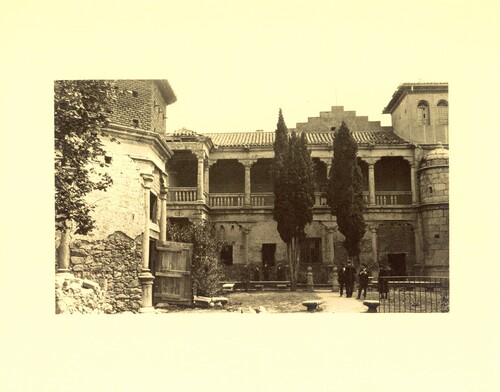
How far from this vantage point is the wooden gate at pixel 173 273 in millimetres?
10070

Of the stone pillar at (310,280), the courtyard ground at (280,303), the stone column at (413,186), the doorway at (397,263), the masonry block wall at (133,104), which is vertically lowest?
the courtyard ground at (280,303)

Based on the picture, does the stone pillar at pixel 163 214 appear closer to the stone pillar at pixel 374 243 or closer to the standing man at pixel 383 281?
the standing man at pixel 383 281

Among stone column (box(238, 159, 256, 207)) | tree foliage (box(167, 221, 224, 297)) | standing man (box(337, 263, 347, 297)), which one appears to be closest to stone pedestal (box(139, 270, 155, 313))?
tree foliage (box(167, 221, 224, 297))

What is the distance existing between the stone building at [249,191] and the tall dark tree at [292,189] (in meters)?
0.42

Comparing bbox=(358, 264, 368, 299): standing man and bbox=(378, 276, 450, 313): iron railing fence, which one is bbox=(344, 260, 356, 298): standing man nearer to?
bbox=(358, 264, 368, 299): standing man

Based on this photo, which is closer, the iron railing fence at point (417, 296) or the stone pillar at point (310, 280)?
the iron railing fence at point (417, 296)

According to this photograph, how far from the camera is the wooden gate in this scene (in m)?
10.1

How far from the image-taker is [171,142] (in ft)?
41.9

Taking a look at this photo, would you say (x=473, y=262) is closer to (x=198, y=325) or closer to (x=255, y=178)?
(x=198, y=325)

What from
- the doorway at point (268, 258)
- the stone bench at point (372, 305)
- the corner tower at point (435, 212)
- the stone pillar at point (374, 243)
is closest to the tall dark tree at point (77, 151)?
the doorway at point (268, 258)

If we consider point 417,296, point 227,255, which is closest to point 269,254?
point 227,255

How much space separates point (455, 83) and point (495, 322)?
3.41m

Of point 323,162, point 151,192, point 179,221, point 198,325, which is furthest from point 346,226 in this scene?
point 198,325

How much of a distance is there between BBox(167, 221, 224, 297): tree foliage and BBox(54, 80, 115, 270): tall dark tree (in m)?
2.16
